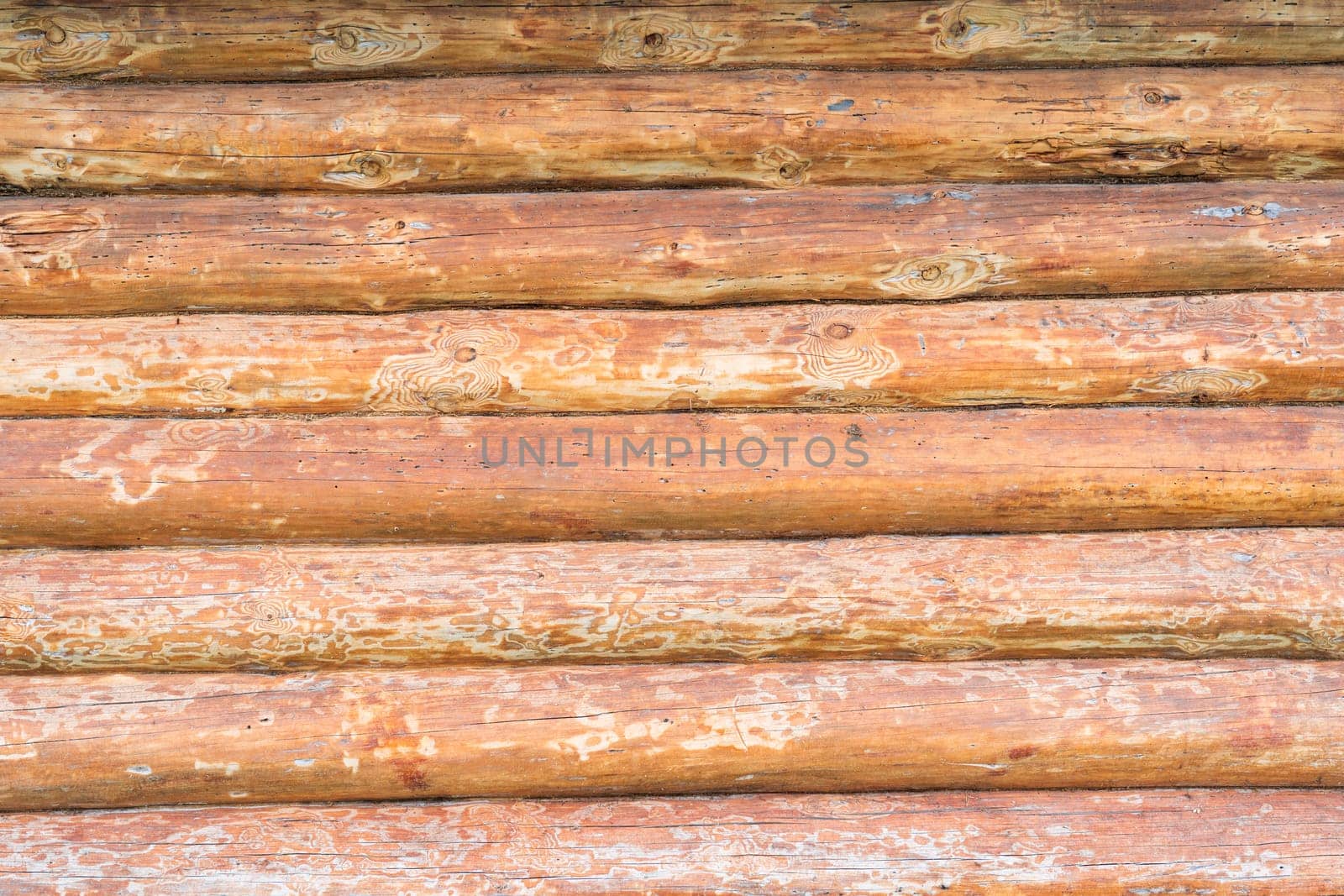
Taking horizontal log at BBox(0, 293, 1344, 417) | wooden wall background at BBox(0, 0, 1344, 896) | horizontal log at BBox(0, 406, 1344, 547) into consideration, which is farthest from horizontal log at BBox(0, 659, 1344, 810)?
horizontal log at BBox(0, 293, 1344, 417)

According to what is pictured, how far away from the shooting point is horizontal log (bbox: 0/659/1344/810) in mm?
2516

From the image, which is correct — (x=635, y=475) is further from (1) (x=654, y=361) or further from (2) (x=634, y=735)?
(2) (x=634, y=735)

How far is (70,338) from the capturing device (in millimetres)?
2771

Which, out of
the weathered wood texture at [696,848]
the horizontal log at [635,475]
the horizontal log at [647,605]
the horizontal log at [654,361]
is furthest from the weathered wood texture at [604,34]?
the weathered wood texture at [696,848]

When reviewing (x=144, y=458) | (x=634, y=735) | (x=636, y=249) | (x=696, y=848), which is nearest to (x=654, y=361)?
(x=636, y=249)

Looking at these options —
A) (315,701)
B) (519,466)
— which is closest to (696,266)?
(519,466)

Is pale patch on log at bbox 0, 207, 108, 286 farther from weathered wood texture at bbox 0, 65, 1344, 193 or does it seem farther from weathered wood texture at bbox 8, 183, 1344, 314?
weathered wood texture at bbox 0, 65, 1344, 193

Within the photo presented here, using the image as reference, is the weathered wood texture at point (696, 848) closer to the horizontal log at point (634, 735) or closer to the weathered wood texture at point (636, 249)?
the horizontal log at point (634, 735)

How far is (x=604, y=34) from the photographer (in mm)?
2980

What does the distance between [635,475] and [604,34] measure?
1.56 metres

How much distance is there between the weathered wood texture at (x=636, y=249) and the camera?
2838mm

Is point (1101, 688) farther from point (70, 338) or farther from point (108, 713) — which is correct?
point (70, 338)

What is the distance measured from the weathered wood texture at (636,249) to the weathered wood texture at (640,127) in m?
0.13

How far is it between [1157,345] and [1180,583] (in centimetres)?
77
